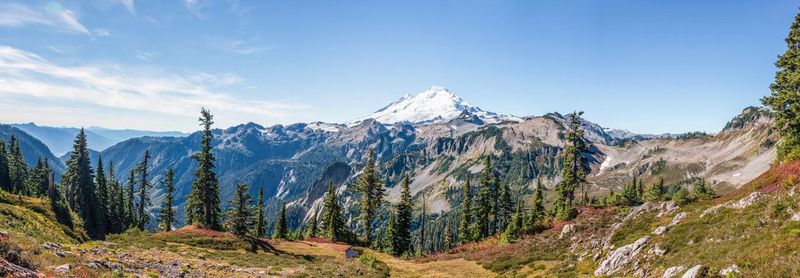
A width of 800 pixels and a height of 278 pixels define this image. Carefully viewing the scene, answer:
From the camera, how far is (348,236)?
79125mm

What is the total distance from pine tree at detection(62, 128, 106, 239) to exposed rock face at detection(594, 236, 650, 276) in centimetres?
7948

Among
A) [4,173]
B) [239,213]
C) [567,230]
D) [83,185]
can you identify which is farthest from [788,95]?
[4,173]

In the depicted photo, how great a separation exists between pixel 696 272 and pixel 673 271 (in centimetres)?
274

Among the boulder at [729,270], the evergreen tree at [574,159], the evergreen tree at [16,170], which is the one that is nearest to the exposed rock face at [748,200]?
the boulder at [729,270]

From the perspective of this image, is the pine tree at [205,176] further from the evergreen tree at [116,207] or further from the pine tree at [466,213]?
the pine tree at [466,213]

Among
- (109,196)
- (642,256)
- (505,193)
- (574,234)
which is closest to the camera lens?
(642,256)

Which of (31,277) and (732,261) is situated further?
(732,261)

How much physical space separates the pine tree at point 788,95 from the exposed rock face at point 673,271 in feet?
113

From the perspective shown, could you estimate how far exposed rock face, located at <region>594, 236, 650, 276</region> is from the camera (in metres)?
27.1

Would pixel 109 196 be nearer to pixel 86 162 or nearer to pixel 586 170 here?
pixel 86 162

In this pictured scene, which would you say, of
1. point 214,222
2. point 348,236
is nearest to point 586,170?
point 348,236

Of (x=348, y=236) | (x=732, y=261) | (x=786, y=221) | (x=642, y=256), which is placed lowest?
(x=348, y=236)

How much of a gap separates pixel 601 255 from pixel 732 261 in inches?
575

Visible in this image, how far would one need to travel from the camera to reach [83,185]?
76.9 m
